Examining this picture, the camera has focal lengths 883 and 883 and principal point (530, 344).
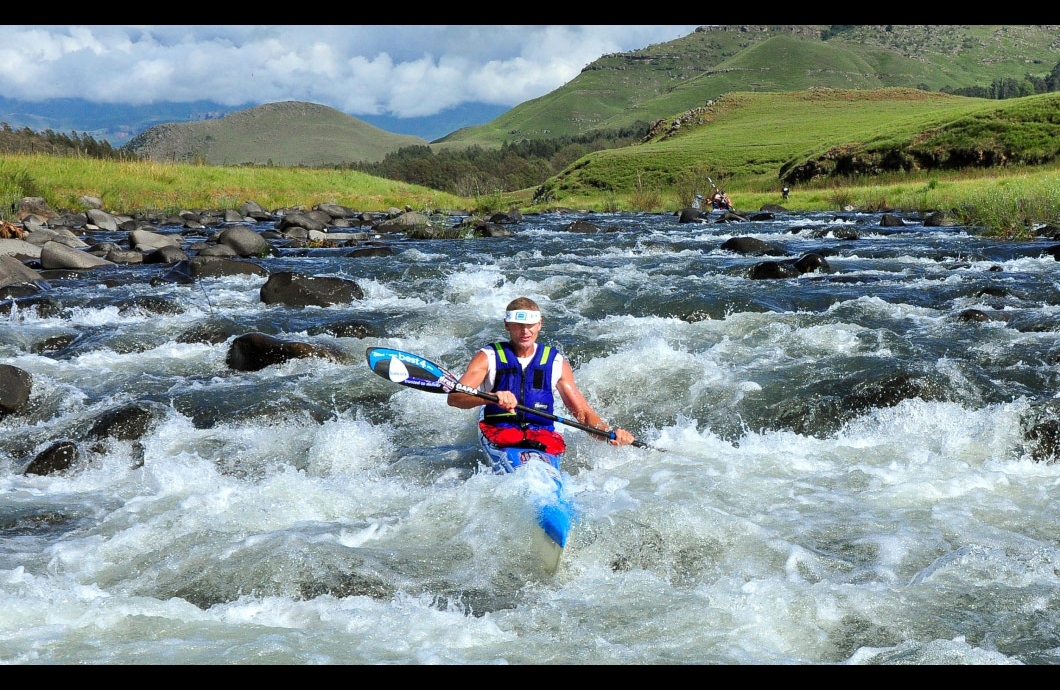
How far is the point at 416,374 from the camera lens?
6.70 m

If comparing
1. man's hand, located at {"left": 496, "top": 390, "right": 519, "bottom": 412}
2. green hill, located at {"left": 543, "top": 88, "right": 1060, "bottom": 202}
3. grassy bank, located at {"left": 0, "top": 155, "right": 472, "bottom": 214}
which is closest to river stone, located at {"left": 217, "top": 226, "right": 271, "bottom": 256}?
grassy bank, located at {"left": 0, "top": 155, "right": 472, "bottom": 214}

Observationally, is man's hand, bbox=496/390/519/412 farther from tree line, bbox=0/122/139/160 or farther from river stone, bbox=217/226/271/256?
tree line, bbox=0/122/139/160

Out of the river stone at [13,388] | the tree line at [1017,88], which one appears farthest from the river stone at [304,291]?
the tree line at [1017,88]

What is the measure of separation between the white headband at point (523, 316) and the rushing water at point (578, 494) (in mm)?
1219

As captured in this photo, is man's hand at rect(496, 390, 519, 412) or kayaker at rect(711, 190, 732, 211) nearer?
man's hand at rect(496, 390, 519, 412)

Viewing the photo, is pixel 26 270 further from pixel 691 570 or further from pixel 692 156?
pixel 692 156

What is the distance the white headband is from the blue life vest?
0.34 metres

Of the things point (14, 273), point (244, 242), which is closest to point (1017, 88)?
point (244, 242)

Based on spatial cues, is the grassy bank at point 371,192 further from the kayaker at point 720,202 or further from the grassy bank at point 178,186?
the kayaker at point 720,202

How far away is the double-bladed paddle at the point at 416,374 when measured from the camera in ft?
21.4

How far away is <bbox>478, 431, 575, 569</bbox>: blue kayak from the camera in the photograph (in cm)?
550
